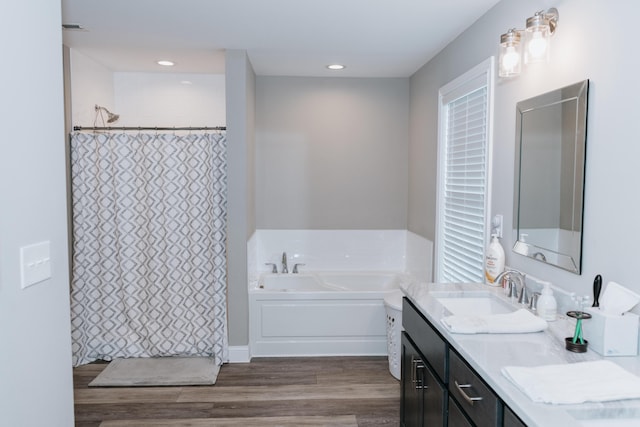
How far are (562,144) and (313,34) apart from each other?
185 cm

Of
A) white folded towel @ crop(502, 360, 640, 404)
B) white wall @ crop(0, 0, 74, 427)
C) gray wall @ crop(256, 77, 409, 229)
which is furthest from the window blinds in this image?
white wall @ crop(0, 0, 74, 427)

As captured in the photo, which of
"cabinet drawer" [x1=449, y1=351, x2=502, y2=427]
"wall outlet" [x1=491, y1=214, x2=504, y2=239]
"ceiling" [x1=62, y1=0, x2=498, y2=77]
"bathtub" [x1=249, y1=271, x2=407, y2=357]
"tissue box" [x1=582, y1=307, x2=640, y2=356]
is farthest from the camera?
"bathtub" [x1=249, y1=271, x2=407, y2=357]

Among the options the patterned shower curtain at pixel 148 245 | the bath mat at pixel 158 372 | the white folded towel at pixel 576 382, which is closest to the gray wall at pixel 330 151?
the patterned shower curtain at pixel 148 245

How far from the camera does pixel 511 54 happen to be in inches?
87.0

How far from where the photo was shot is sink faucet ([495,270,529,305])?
2.15m

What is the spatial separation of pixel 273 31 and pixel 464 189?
1.65m

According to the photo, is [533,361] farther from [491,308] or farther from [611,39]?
[611,39]

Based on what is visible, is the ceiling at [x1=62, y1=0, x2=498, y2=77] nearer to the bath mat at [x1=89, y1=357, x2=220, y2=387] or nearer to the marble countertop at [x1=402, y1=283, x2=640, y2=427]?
the marble countertop at [x1=402, y1=283, x2=640, y2=427]

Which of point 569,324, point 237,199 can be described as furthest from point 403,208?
point 569,324

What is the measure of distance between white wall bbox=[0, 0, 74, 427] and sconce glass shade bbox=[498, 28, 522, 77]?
1838 millimetres

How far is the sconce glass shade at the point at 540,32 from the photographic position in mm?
2014

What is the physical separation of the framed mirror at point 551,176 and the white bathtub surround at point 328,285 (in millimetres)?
1572

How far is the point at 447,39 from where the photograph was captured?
3301 millimetres

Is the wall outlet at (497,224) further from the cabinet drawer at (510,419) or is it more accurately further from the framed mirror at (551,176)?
the cabinet drawer at (510,419)
